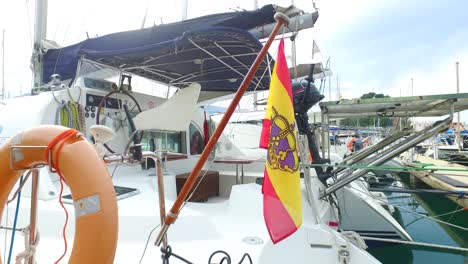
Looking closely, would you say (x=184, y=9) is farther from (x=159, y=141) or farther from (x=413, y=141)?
(x=413, y=141)

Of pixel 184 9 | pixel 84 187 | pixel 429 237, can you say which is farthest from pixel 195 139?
pixel 429 237

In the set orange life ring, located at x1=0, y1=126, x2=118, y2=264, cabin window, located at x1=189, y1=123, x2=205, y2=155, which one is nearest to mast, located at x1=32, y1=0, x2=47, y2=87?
cabin window, located at x1=189, y1=123, x2=205, y2=155

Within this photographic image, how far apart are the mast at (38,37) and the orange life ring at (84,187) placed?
3762 mm

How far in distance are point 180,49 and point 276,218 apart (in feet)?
7.78

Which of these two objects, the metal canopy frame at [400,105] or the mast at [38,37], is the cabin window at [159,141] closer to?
the mast at [38,37]

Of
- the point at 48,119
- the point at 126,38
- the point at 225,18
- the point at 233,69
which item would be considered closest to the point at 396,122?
the point at 233,69

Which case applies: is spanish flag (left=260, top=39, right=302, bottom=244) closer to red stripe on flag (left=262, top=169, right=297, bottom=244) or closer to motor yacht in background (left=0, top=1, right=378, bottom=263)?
red stripe on flag (left=262, top=169, right=297, bottom=244)

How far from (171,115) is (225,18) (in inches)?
46.7

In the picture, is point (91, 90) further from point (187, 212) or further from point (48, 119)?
point (187, 212)

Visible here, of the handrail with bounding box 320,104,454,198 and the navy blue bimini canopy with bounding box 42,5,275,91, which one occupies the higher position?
the navy blue bimini canopy with bounding box 42,5,275,91

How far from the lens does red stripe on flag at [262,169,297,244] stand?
168 cm

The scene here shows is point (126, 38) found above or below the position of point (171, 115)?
above

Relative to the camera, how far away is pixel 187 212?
2549mm

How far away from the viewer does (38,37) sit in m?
4.69
